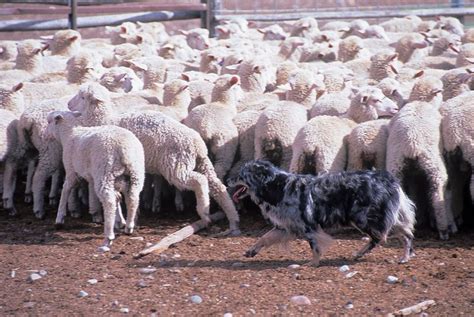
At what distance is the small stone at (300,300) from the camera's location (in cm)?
677

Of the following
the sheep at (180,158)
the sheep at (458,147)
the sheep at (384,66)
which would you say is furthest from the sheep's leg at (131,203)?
the sheep at (384,66)

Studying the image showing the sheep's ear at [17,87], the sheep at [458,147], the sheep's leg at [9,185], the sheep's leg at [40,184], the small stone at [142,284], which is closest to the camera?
the small stone at [142,284]

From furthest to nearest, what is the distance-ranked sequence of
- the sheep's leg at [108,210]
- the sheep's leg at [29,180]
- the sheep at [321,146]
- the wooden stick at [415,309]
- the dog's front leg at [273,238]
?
the sheep's leg at [29,180] < the sheep at [321,146] < the sheep's leg at [108,210] < the dog's front leg at [273,238] < the wooden stick at [415,309]

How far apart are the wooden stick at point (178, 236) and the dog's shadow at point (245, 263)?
0.77 ft

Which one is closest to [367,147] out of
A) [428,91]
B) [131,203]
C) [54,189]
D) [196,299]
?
[428,91]

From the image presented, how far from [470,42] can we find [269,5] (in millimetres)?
8337

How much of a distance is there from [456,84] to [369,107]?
1.27 meters

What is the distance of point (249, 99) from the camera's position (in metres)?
10.8

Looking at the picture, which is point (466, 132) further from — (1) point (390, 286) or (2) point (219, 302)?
(2) point (219, 302)

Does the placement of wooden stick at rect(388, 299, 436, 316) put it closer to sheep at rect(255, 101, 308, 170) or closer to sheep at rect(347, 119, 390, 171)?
sheep at rect(347, 119, 390, 171)

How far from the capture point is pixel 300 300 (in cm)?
680

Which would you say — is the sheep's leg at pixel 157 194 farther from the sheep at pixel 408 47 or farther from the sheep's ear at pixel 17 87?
the sheep at pixel 408 47

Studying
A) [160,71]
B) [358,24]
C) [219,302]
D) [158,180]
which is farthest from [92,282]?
[358,24]

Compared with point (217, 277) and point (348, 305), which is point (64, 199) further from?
point (348, 305)
